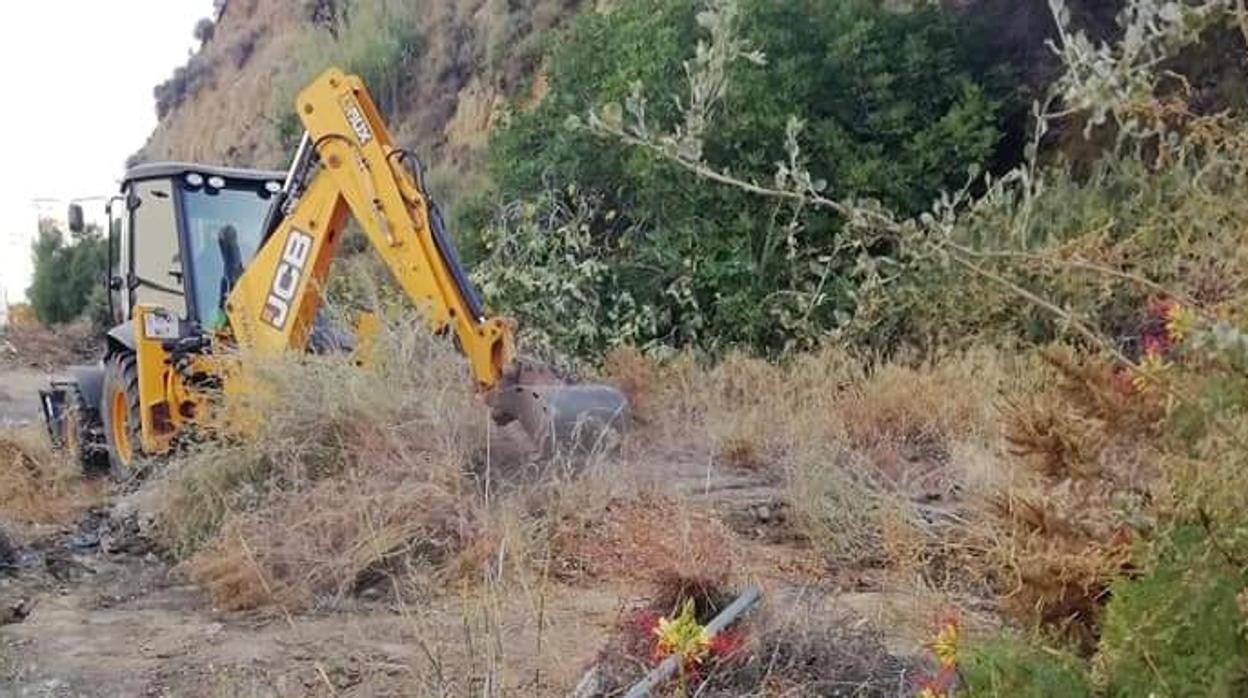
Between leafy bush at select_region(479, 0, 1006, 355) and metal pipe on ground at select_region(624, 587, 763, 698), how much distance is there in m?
6.75

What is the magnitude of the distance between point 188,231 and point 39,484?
1.94m

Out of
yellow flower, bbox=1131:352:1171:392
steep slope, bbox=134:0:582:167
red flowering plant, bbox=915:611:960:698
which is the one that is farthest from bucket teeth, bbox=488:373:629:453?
steep slope, bbox=134:0:582:167

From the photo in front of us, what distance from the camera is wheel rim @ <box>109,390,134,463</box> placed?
9.30m

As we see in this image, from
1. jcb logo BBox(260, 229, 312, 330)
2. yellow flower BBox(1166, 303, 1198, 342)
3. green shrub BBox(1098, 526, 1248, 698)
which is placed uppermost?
yellow flower BBox(1166, 303, 1198, 342)

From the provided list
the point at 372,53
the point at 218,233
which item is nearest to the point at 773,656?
the point at 218,233

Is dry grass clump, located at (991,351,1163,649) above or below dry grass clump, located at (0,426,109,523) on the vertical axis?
above

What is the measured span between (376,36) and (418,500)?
21939mm

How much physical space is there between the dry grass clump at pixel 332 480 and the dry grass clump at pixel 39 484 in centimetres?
138

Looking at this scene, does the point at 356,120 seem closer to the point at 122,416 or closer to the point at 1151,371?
the point at 122,416

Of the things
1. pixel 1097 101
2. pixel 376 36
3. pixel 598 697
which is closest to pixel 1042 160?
pixel 598 697

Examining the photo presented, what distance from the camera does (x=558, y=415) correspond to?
698cm

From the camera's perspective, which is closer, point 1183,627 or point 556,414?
point 1183,627

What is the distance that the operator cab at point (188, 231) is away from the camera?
9234 mm

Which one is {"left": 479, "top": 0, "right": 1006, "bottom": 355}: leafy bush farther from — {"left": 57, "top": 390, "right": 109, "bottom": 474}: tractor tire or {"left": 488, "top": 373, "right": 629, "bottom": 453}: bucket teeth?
{"left": 488, "top": 373, "right": 629, "bottom": 453}: bucket teeth
